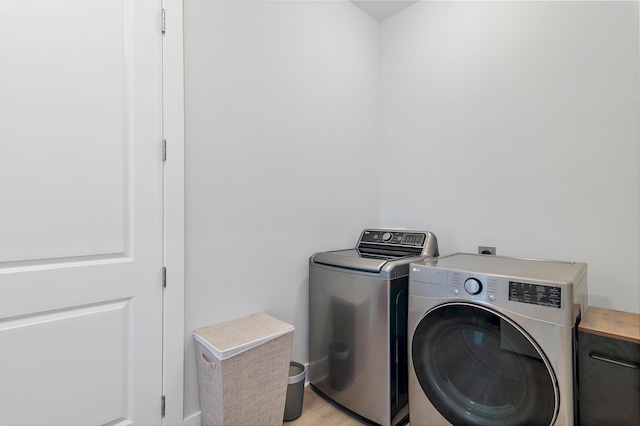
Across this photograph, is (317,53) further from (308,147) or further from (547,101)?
(547,101)

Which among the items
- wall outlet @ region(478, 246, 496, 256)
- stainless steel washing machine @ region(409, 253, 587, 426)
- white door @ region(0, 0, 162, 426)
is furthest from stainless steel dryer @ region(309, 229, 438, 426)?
white door @ region(0, 0, 162, 426)

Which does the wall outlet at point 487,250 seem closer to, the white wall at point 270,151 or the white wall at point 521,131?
the white wall at point 521,131

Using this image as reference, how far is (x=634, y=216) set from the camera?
153cm

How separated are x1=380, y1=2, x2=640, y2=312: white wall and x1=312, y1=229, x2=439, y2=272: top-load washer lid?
13.3 inches

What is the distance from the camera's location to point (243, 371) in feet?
4.73

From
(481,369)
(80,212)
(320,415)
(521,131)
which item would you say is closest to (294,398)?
(320,415)

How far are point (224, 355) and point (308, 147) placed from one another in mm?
1321

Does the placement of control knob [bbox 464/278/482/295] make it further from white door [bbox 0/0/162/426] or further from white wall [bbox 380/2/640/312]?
white door [bbox 0/0/162/426]

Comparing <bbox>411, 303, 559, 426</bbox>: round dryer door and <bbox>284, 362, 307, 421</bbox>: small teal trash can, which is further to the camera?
<bbox>284, 362, 307, 421</bbox>: small teal trash can

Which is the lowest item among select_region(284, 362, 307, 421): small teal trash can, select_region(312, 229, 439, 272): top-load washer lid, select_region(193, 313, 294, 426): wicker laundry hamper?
select_region(284, 362, 307, 421): small teal trash can

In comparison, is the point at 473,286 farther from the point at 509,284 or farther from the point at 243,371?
the point at 243,371

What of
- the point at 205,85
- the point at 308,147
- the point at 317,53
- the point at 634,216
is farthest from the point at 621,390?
the point at 317,53

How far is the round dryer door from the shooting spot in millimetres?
1181

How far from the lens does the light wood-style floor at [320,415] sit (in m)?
1.71
